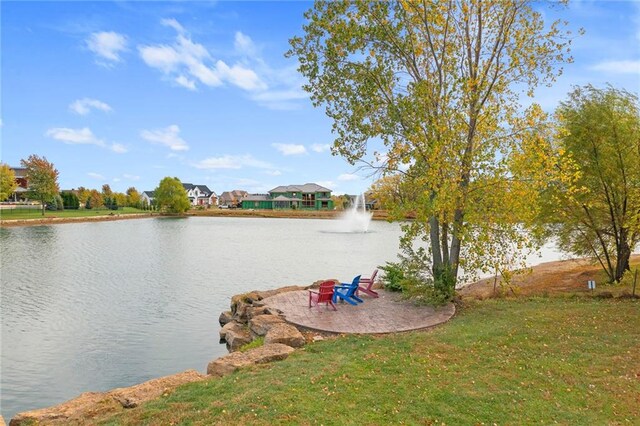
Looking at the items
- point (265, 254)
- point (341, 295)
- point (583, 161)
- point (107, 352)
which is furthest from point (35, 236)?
point (583, 161)

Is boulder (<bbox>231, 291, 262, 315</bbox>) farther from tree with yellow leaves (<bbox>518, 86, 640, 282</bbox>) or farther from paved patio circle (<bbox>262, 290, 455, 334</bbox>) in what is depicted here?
tree with yellow leaves (<bbox>518, 86, 640, 282</bbox>)

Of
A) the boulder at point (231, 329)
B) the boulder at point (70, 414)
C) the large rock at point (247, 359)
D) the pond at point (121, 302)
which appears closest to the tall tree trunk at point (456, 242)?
the large rock at point (247, 359)

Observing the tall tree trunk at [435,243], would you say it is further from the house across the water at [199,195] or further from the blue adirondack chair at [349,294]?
the house across the water at [199,195]

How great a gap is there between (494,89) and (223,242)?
36517 millimetres

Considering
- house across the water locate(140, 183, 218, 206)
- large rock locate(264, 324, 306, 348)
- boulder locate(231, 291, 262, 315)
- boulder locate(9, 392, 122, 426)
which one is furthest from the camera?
house across the water locate(140, 183, 218, 206)

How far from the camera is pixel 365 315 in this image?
13570mm

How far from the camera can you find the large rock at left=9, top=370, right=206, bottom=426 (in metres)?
7.45

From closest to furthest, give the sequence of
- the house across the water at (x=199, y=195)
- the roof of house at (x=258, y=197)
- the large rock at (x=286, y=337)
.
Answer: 1. the large rock at (x=286, y=337)
2. the roof of house at (x=258, y=197)
3. the house across the water at (x=199, y=195)

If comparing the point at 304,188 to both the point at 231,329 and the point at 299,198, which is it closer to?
the point at 299,198

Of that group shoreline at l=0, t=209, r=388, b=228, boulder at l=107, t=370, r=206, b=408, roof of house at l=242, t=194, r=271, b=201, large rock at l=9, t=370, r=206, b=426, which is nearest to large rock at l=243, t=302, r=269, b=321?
boulder at l=107, t=370, r=206, b=408

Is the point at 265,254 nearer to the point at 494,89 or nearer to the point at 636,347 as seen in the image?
the point at 494,89

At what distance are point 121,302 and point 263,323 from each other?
10.8 m

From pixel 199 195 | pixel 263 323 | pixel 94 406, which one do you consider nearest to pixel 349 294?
pixel 263 323

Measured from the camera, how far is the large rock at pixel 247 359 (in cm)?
898
